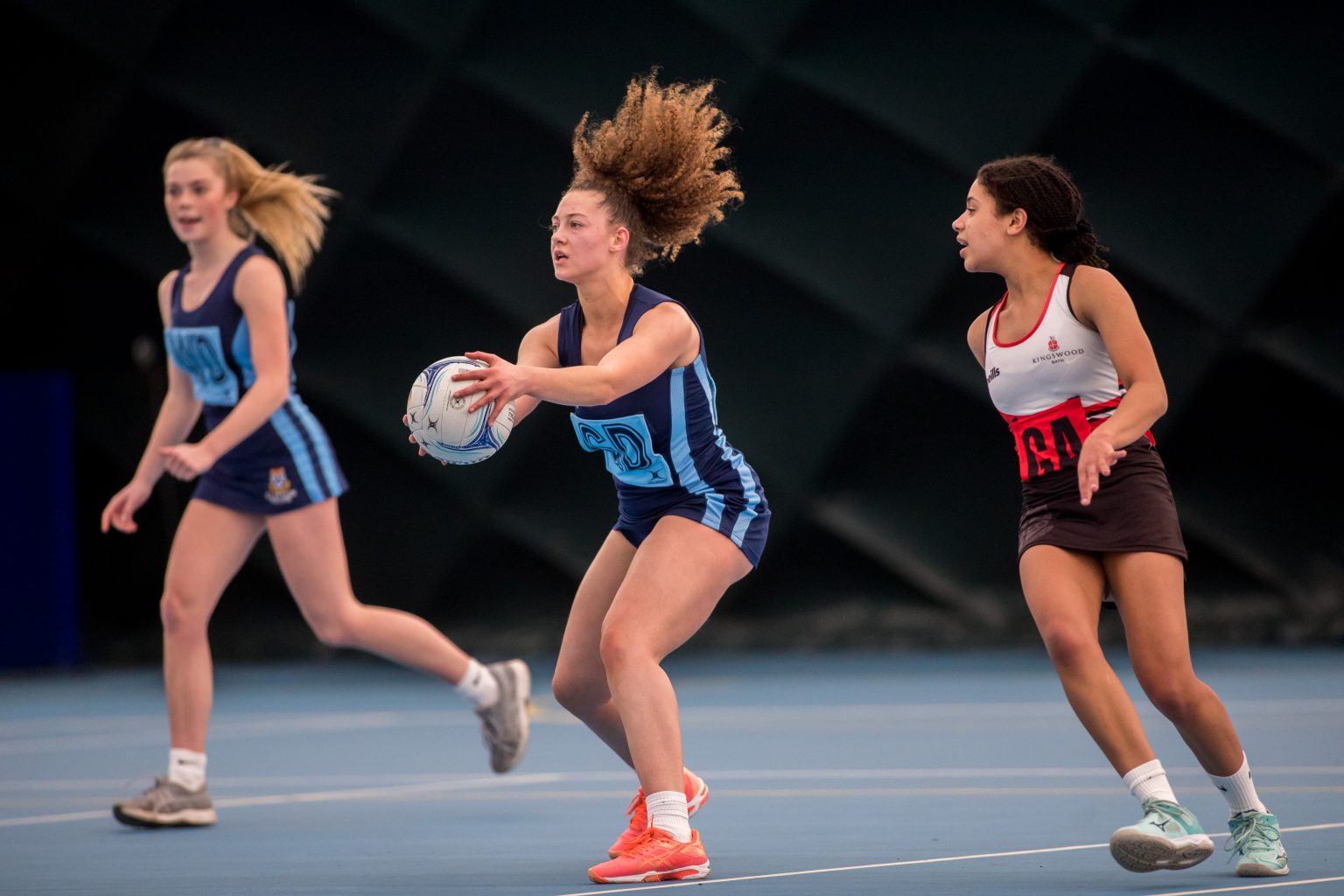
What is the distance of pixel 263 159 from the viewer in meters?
11.1

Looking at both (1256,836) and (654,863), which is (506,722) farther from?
(1256,836)

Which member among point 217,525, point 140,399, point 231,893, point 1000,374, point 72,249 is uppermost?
point 72,249

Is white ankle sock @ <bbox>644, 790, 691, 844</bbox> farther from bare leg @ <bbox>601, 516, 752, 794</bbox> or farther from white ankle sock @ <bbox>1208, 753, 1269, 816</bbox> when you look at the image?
white ankle sock @ <bbox>1208, 753, 1269, 816</bbox>

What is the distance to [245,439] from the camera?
205 inches

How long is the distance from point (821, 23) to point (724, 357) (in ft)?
7.22

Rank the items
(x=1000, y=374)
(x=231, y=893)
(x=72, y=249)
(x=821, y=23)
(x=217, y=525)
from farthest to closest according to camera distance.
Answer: (x=72, y=249), (x=821, y=23), (x=217, y=525), (x=1000, y=374), (x=231, y=893)

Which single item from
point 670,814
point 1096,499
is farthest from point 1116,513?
point 670,814

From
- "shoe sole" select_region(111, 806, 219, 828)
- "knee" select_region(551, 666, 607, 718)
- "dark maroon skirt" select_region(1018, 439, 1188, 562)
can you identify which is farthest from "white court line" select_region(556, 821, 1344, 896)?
"shoe sole" select_region(111, 806, 219, 828)

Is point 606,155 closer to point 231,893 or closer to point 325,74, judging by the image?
point 231,893

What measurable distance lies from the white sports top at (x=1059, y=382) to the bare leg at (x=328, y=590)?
2216 millimetres

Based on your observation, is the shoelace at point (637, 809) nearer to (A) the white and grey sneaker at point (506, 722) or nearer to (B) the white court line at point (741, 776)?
(A) the white and grey sneaker at point (506, 722)

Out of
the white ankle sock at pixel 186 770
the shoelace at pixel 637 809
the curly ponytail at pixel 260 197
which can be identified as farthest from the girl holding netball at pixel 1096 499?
the white ankle sock at pixel 186 770

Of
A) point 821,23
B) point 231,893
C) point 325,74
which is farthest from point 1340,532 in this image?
point 231,893

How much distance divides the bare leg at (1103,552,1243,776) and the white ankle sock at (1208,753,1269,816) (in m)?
0.02
